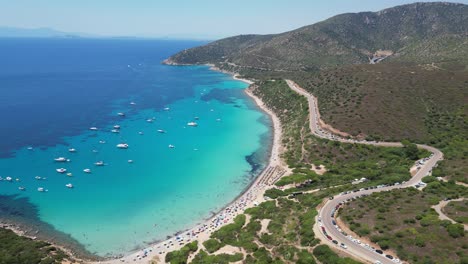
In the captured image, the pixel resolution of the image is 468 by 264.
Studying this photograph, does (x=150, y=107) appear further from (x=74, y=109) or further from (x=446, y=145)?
(x=446, y=145)

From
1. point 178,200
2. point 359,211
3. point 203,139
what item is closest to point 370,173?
point 359,211

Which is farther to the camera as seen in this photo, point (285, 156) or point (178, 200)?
point (285, 156)

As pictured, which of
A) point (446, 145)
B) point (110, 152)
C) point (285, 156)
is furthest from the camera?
point (110, 152)

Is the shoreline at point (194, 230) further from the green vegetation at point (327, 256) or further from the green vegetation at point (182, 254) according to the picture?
the green vegetation at point (327, 256)

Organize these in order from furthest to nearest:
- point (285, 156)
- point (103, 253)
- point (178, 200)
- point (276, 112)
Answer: point (276, 112), point (285, 156), point (178, 200), point (103, 253)

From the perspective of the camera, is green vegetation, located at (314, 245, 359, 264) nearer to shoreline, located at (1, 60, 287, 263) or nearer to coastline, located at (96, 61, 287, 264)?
coastline, located at (96, 61, 287, 264)

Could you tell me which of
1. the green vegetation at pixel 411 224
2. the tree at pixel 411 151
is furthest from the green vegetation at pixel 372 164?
the tree at pixel 411 151
